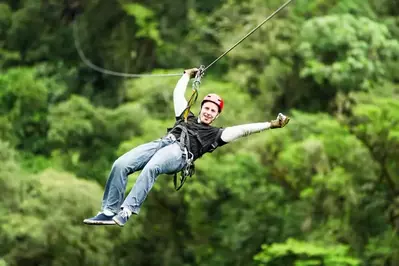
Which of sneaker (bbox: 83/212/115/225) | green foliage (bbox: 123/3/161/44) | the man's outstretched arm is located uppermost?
green foliage (bbox: 123/3/161/44)

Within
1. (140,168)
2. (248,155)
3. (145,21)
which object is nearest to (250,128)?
(140,168)

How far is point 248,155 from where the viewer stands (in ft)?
71.9

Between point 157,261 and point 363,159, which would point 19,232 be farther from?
point 363,159

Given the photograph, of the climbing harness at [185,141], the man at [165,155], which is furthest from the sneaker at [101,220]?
the climbing harness at [185,141]

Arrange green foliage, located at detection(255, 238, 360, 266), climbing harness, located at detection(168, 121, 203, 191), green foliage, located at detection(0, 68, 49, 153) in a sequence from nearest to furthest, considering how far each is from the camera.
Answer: climbing harness, located at detection(168, 121, 203, 191) < green foliage, located at detection(255, 238, 360, 266) < green foliage, located at detection(0, 68, 49, 153)

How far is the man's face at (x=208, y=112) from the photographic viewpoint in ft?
27.7

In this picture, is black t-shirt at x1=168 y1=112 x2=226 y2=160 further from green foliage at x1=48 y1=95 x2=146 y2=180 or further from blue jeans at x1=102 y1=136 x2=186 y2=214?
green foliage at x1=48 y1=95 x2=146 y2=180

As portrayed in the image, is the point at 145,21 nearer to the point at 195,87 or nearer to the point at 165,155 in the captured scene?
the point at 195,87

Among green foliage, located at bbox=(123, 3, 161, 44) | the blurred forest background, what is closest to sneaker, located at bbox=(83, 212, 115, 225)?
the blurred forest background

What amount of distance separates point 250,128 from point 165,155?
71cm

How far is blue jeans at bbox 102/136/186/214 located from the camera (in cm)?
803

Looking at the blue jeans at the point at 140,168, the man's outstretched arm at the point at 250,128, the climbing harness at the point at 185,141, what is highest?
the man's outstretched arm at the point at 250,128

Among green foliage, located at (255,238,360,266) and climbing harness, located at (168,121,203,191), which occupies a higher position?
green foliage, located at (255,238,360,266)

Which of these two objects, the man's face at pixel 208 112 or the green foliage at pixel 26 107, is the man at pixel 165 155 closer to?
the man's face at pixel 208 112
